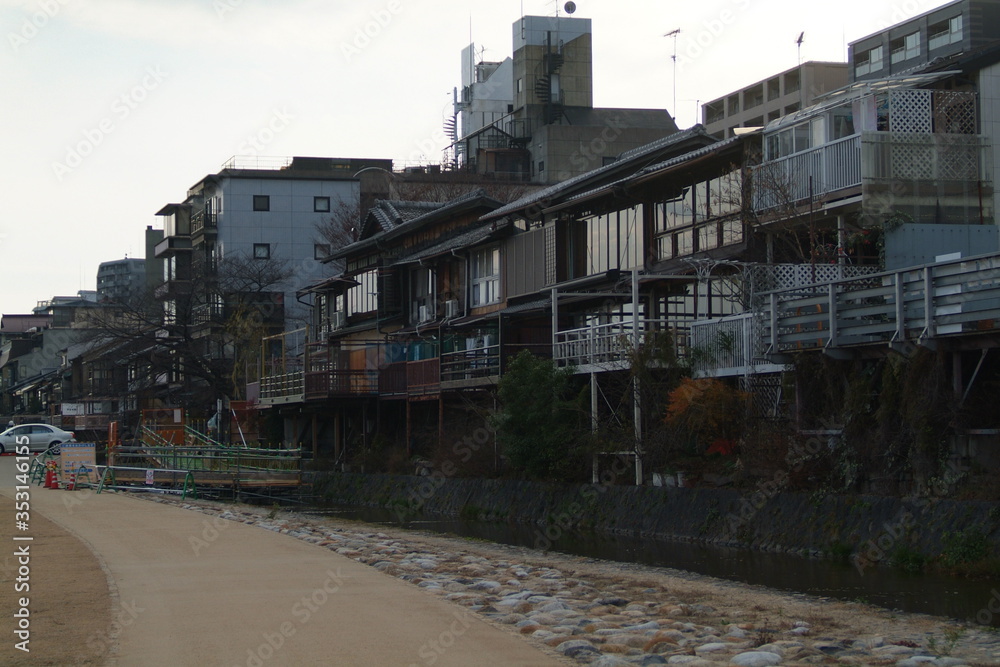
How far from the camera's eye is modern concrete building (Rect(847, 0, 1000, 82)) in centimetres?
6675

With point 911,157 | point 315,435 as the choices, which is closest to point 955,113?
point 911,157

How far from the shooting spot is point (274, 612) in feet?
45.1

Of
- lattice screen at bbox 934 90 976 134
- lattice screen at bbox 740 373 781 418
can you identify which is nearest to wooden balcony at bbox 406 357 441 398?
lattice screen at bbox 740 373 781 418

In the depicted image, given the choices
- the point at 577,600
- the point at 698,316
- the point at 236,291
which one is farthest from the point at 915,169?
the point at 236,291

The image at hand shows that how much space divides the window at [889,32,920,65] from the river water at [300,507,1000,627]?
53837 millimetres

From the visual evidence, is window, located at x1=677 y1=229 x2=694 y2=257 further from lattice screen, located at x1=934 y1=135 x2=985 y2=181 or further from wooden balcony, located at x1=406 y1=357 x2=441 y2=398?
wooden balcony, located at x1=406 y1=357 x2=441 y2=398

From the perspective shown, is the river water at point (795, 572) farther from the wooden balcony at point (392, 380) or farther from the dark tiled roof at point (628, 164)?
the wooden balcony at point (392, 380)

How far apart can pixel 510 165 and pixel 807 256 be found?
52102 millimetres

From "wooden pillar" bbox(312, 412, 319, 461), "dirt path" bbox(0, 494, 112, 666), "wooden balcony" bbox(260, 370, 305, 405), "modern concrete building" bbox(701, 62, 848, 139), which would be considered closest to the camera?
"dirt path" bbox(0, 494, 112, 666)

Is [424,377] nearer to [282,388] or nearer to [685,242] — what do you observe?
[282,388]

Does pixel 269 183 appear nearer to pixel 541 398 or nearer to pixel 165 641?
pixel 541 398

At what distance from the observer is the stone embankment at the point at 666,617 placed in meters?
12.9

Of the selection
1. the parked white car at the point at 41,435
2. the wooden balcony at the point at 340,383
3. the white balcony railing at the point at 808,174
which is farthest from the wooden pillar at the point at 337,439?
the parked white car at the point at 41,435

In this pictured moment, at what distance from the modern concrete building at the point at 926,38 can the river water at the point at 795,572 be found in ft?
A: 146
